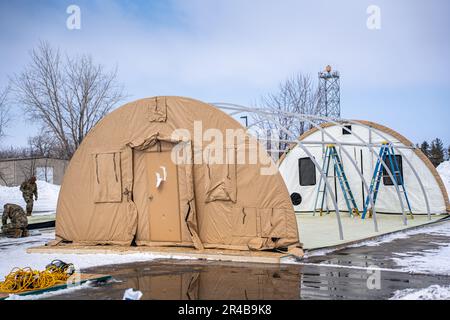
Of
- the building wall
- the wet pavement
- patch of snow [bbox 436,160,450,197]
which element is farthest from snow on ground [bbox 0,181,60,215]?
patch of snow [bbox 436,160,450,197]

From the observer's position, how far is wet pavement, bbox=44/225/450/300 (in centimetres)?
621

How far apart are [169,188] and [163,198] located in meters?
0.25

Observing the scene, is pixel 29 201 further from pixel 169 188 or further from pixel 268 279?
pixel 268 279

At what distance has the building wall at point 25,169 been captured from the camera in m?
35.0

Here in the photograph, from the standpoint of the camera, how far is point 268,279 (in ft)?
23.4

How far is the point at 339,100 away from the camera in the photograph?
2867cm

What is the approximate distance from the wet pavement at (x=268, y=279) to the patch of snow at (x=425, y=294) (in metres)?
0.13

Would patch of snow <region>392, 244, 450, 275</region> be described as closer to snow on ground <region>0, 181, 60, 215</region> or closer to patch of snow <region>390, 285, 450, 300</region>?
patch of snow <region>390, 285, 450, 300</region>

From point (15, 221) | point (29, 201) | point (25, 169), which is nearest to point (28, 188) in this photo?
point (29, 201)

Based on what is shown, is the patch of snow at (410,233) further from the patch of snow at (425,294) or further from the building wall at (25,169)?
the building wall at (25,169)

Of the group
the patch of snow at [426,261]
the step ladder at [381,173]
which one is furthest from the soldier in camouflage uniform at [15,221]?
the step ladder at [381,173]

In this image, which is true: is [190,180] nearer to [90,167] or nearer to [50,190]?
[90,167]

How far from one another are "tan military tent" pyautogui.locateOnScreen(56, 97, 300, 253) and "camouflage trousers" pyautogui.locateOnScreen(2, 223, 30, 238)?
10.1 feet
